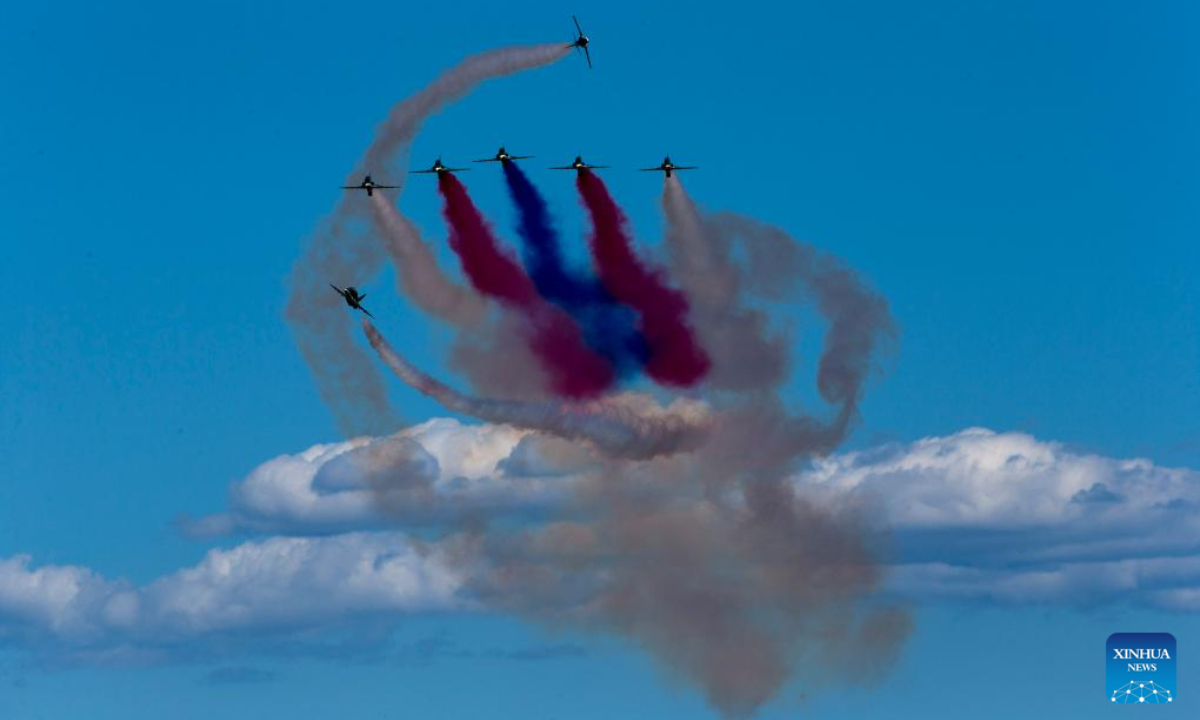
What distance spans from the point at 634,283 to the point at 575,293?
267cm

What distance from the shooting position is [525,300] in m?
198

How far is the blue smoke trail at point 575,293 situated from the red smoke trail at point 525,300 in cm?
45

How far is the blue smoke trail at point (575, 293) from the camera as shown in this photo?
644 feet

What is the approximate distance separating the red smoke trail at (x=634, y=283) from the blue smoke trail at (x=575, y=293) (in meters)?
0.48

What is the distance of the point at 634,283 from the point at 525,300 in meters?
4.88

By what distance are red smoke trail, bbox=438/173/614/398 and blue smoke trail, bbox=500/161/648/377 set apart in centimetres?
45

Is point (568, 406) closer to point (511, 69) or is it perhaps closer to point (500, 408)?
point (500, 408)

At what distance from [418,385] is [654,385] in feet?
34.4

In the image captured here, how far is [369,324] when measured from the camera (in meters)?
199

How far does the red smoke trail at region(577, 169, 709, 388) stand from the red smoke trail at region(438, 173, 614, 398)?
7.67 ft

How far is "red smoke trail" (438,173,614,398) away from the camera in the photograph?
197 metres

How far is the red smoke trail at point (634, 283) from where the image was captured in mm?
197250

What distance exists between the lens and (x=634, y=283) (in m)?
199

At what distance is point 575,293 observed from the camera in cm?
19838
